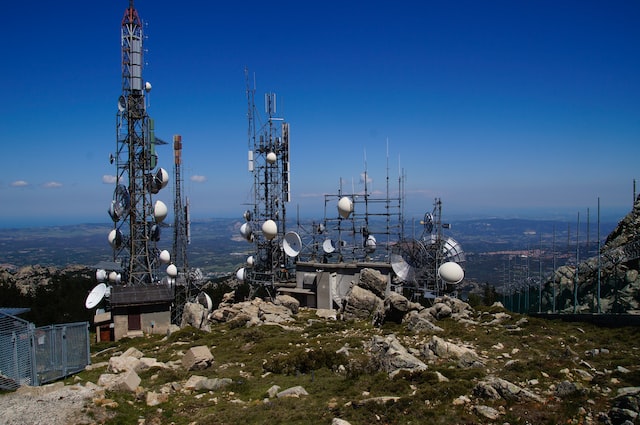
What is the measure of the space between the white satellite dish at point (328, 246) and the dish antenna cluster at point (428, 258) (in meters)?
5.25

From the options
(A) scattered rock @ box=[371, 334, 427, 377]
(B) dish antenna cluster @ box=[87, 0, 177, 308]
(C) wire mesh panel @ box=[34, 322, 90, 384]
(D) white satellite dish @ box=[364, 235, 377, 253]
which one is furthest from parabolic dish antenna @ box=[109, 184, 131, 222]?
(A) scattered rock @ box=[371, 334, 427, 377]

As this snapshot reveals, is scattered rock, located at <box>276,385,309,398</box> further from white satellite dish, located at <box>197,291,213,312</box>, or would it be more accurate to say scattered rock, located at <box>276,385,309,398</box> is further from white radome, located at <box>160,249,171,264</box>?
white satellite dish, located at <box>197,291,213,312</box>

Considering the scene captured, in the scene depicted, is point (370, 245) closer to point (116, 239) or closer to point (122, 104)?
point (116, 239)

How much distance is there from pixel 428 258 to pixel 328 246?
25.6 ft

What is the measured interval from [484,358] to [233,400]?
8697 millimetres

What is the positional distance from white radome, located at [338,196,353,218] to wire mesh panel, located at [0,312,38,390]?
24.7 m

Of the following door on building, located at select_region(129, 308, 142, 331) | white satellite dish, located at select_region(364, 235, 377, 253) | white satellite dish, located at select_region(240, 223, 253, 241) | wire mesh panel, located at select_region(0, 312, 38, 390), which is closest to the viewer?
wire mesh panel, located at select_region(0, 312, 38, 390)

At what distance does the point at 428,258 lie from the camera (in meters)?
34.0

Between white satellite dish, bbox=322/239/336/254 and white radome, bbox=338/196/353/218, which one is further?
white satellite dish, bbox=322/239/336/254

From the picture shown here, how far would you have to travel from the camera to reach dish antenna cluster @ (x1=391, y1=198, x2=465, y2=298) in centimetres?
3322

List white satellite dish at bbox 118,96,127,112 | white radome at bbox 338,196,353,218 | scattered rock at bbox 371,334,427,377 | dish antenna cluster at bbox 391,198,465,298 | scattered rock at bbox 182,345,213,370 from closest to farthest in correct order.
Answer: scattered rock at bbox 371,334,427,377 < scattered rock at bbox 182,345,213,370 < dish antenna cluster at bbox 391,198,465,298 < white satellite dish at bbox 118,96,127,112 < white radome at bbox 338,196,353,218


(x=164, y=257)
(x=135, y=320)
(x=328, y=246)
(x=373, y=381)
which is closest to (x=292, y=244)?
(x=328, y=246)

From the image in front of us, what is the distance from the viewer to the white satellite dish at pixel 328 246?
37.2m

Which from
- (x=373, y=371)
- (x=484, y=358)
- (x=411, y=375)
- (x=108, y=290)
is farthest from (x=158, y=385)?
(x=108, y=290)
